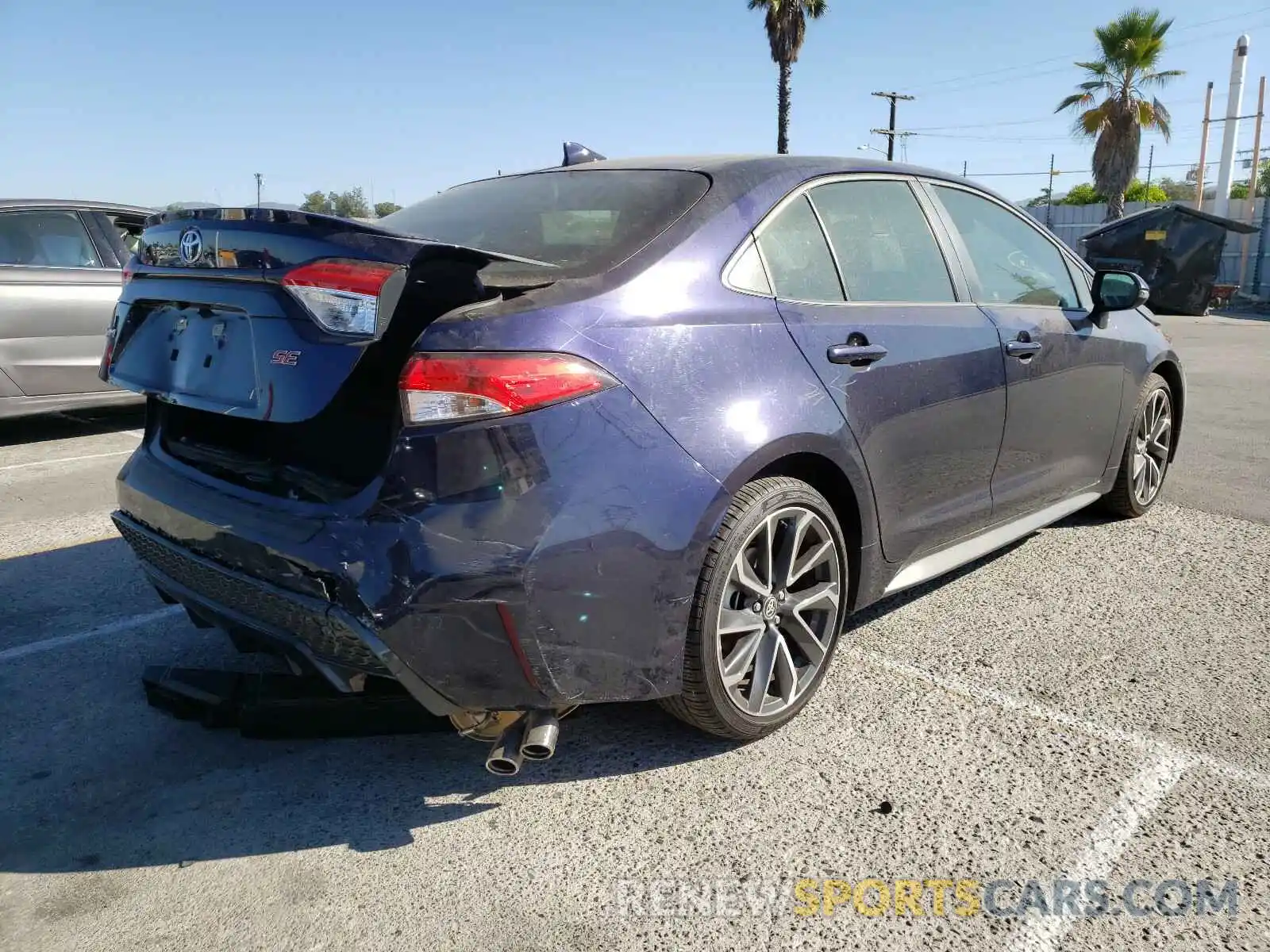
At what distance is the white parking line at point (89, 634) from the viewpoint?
11.8 ft

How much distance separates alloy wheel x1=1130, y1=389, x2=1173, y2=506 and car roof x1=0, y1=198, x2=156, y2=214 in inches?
251

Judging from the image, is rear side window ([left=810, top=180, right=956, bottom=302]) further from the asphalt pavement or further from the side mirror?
the asphalt pavement

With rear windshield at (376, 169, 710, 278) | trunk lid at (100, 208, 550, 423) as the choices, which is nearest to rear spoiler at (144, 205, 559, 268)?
trunk lid at (100, 208, 550, 423)

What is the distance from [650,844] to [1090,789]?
1175mm

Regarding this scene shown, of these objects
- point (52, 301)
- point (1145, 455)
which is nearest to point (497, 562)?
point (1145, 455)

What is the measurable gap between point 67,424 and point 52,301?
1459mm

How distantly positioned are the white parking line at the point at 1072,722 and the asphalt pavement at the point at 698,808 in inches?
0.5

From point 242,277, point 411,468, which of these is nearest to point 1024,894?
point 411,468

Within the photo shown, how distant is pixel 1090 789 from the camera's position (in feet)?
8.76

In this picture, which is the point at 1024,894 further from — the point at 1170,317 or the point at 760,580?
the point at 1170,317

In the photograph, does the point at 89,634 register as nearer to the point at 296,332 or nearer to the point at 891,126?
the point at 296,332

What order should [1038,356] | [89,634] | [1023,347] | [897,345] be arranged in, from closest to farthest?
[897,345]
[89,634]
[1023,347]
[1038,356]

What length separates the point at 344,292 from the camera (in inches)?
92.4

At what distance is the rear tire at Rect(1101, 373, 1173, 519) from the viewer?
15.9 ft
